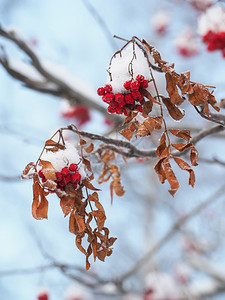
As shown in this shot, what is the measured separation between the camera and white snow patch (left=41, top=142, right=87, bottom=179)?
35.4 inches

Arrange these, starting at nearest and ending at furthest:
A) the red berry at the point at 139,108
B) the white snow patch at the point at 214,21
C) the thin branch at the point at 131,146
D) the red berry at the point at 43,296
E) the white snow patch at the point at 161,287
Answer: the red berry at the point at 139,108 < the thin branch at the point at 131,146 < the white snow patch at the point at 214,21 < the red berry at the point at 43,296 < the white snow patch at the point at 161,287

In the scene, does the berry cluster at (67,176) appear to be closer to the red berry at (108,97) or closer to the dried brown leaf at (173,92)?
the red berry at (108,97)

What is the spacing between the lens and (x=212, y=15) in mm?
1749

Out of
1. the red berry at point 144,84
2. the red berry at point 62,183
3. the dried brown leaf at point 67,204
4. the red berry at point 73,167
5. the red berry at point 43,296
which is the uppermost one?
the red berry at point 144,84

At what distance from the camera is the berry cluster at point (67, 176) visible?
875mm

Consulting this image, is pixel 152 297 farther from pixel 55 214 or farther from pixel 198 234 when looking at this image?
pixel 55 214

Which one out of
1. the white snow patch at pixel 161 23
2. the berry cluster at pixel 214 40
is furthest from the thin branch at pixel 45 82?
the white snow patch at pixel 161 23

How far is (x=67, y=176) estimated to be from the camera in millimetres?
881

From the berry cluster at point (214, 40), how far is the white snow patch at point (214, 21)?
2 cm

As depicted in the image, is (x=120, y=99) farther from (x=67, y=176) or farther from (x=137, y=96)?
(x=67, y=176)

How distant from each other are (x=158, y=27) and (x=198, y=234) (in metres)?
3.51

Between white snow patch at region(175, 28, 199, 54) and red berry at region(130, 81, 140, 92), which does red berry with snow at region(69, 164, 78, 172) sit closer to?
red berry at region(130, 81, 140, 92)

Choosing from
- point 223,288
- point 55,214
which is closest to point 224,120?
point 223,288

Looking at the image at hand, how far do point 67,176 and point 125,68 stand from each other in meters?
0.32
